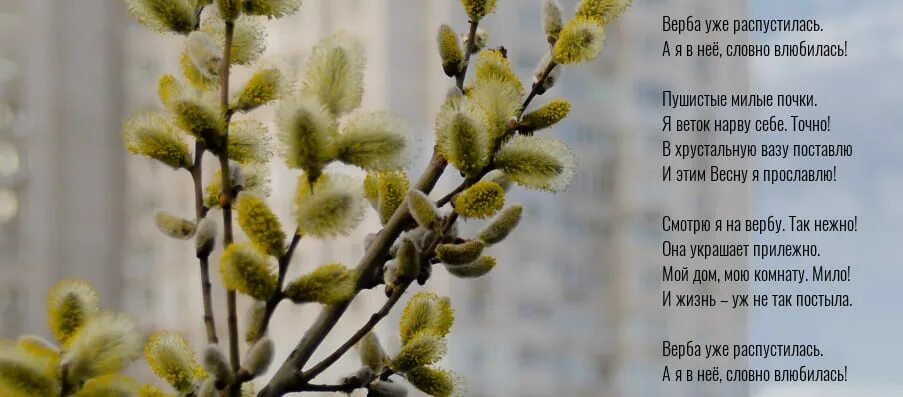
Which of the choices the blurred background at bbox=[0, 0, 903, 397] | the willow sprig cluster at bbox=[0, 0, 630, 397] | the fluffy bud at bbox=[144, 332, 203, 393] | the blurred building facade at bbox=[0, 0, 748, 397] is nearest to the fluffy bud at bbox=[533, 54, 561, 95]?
the willow sprig cluster at bbox=[0, 0, 630, 397]

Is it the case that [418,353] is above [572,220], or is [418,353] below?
below

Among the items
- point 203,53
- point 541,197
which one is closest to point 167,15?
point 203,53

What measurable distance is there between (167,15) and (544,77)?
3.4 inches

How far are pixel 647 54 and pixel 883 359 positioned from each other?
148 cm

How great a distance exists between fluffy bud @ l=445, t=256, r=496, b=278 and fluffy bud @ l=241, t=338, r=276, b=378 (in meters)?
0.04

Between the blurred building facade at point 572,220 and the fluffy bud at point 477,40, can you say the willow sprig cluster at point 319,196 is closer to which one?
the fluffy bud at point 477,40

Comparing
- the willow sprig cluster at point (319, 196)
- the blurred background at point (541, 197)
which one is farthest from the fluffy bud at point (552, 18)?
the blurred background at point (541, 197)

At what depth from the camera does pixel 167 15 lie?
25 centimetres

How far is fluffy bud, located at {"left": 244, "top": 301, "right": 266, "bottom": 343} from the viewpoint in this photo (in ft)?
0.78

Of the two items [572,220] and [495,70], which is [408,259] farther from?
[572,220]

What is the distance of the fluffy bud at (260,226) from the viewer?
0.22m

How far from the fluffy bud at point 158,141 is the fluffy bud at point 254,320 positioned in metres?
0.04

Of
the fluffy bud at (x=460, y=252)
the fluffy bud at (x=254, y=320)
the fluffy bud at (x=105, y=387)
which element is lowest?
the fluffy bud at (x=105, y=387)

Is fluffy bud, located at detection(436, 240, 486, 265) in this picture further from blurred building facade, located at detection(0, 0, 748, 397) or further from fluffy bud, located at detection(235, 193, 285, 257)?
blurred building facade, located at detection(0, 0, 748, 397)
